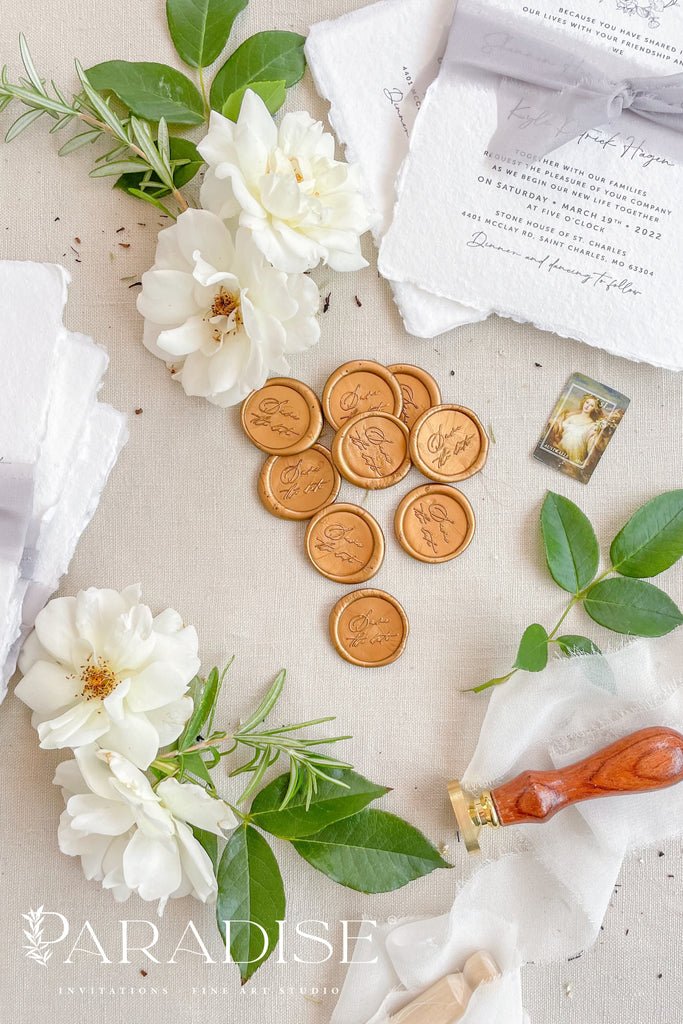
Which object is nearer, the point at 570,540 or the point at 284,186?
the point at 284,186

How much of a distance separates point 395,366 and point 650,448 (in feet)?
0.87

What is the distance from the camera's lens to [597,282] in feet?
2.33

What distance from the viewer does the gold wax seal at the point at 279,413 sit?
A: 0.71 metres

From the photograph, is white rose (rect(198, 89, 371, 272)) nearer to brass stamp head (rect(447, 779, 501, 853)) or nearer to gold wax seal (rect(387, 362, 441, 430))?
gold wax seal (rect(387, 362, 441, 430))

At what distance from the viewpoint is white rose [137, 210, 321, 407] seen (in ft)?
2.07

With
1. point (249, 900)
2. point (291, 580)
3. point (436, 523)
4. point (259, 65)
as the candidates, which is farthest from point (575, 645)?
point (259, 65)

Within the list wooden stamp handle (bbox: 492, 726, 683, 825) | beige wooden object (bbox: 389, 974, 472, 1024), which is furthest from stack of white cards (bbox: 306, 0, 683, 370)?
beige wooden object (bbox: 389, 974, 472, 1024)

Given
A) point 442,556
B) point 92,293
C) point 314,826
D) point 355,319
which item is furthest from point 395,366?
point 314,826

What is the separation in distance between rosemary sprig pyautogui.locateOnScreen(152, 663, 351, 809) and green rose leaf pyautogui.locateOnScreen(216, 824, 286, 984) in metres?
0.07

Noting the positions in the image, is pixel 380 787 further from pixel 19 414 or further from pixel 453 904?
pixel 19 414

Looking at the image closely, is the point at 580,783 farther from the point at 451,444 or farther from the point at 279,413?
the point at 279,413

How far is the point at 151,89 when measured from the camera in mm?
701

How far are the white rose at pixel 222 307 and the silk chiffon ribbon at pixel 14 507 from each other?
0.17m

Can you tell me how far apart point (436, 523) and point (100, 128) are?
494 mm
